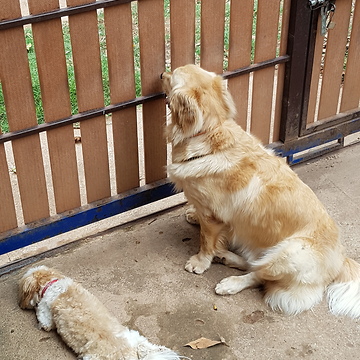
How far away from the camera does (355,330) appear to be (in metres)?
3.13

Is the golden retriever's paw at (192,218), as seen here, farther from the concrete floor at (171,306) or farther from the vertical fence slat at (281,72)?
the vertical fence slat at (281,72)

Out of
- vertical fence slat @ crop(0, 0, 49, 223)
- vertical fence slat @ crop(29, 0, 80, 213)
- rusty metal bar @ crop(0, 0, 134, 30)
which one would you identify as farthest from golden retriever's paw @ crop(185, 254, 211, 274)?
rusty metal bar @ crop(0, 0, 134, 30)

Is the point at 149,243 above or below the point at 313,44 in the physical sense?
below

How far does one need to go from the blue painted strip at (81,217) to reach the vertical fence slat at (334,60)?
1.49 metres

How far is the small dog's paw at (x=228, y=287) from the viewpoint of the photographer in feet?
10.9

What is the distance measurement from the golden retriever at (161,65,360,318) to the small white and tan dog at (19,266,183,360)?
690 millimetres

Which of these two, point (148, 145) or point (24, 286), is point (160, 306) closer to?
point (24, 286)

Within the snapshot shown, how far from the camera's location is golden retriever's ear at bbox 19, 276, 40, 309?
10.2 feet

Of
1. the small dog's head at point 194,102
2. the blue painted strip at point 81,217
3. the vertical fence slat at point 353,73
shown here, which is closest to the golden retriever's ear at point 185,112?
the small dog's head at point 194,102

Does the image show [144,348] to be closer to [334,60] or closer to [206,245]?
[206,245]

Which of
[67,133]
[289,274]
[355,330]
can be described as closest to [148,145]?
[67,133]

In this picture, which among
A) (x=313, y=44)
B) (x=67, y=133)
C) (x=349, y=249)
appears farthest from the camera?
(x=313, y=44)

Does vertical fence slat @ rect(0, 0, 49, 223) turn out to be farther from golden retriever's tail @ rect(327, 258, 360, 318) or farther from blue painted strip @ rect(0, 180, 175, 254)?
golden retriever's tail @ rect(327, 258, 360, 318)

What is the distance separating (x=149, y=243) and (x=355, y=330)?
142 cm
